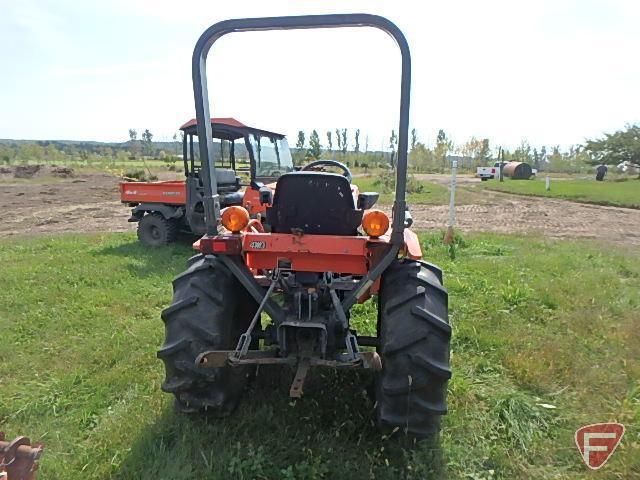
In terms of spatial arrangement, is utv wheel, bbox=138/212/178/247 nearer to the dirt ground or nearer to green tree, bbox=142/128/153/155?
the dirt ground

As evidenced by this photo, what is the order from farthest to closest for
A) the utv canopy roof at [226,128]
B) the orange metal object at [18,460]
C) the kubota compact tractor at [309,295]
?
the utv canopy roof at [226,128] < the kubota compact tractor at [309,295] < the orange metal object at [18,460]

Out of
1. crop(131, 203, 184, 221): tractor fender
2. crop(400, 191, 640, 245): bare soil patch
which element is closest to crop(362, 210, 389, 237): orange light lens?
crop(131, 203, 184, 221): tractor fender

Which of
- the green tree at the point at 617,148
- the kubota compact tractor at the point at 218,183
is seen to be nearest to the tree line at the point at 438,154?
the green tree at the point at 617,148

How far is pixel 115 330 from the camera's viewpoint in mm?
4543

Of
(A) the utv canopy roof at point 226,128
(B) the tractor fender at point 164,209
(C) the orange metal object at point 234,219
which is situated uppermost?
(A) the utv canopy roof at point 226,128

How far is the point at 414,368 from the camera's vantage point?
2.51m

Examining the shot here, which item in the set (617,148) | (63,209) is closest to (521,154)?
(617,148)

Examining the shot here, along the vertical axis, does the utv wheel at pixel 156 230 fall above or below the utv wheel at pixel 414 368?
below

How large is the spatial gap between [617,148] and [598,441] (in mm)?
43073

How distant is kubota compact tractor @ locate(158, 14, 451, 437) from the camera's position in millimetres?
2516

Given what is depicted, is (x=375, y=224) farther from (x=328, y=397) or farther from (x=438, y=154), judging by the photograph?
(x=438, y=154)

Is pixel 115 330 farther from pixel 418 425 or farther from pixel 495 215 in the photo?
pixel 495 215

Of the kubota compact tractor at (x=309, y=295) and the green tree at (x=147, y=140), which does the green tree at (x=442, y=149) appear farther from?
the kubota compact tractor at (x=309, y=295)

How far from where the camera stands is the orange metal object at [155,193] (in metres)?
9.05
